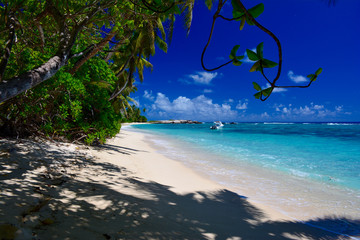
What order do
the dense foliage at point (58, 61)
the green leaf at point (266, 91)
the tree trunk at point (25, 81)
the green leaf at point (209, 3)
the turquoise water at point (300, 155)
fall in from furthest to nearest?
the green leaf at point (209, 3) < the turquoise water at point (300, 155) < the dense foliage at point (58, 61) < the tree trunk at point (25, 81) < the green leaf at point (266, 91)

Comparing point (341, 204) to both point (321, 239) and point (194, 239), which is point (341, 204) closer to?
point (321, 239)

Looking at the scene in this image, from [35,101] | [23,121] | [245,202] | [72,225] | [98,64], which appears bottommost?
[245,202]

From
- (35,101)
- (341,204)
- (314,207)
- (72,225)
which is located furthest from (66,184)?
(341,204)

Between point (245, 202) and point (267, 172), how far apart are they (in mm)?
3580

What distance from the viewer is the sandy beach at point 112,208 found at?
1868 mm

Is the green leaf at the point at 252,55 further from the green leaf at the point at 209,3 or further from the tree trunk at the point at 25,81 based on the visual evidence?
the green leaf at the point at 209,3

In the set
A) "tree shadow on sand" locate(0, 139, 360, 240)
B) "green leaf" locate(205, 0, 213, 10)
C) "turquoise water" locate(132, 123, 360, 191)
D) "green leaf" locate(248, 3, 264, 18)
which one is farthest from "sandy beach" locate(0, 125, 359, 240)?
"green leaf" locate(205, 0, 213, 10)

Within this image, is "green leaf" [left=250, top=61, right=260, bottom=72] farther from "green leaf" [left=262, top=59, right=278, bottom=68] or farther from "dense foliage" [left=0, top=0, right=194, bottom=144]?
"dense foliage" [left=0, top=0, right=194, bottom=144]

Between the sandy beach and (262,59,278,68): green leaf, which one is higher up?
(262,59,278,68): green leaf

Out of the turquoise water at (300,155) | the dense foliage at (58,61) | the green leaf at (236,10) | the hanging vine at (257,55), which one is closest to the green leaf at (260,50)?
the hanging vine at (257,55)

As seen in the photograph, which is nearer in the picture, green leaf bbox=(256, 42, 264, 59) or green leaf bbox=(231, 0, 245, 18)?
green leaf bbox=(256, 42, 264, 59)

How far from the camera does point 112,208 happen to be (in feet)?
8.05

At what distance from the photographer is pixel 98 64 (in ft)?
19.3

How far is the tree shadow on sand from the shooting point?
188cm
